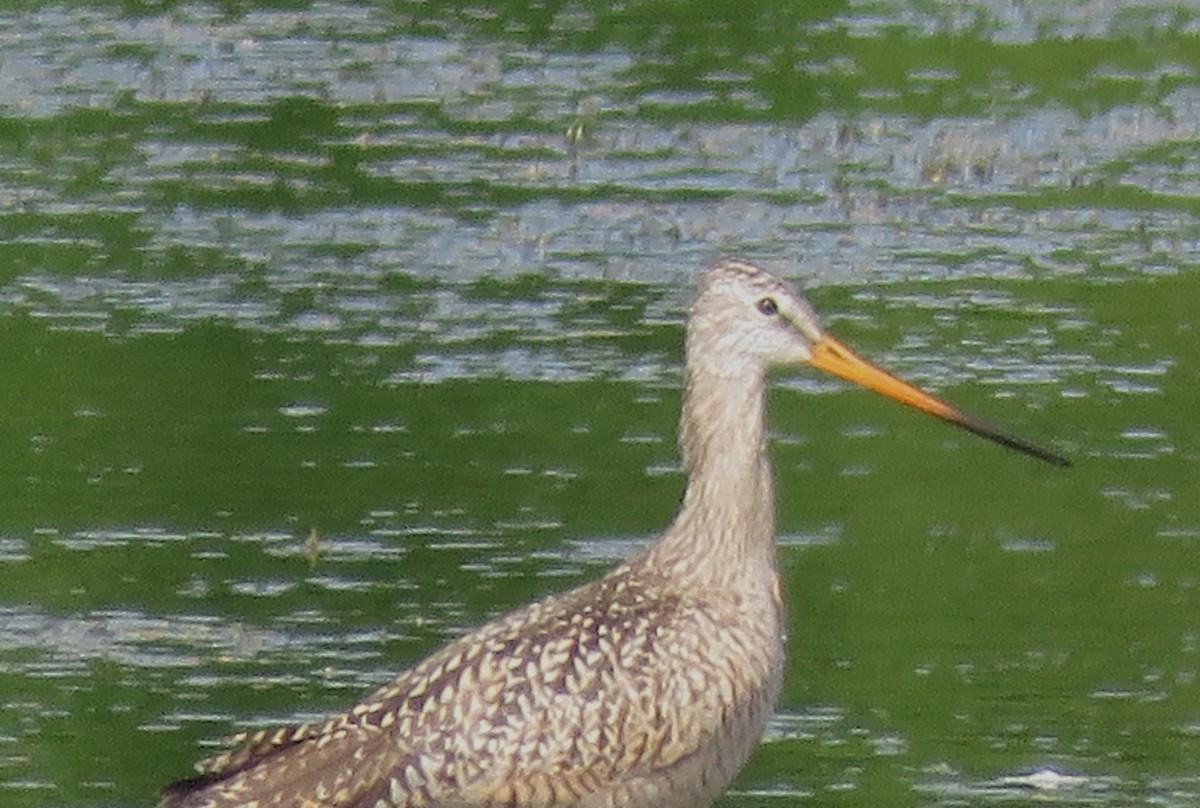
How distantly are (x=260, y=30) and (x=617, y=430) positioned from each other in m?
6.72

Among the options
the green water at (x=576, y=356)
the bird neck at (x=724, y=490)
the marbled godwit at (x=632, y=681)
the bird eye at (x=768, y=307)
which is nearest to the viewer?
the marbled godwit at (x=632, y=681)

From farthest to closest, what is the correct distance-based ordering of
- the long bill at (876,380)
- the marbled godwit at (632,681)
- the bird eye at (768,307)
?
the long bill at (876,380) < the bird eye at (768,307) < the marbled godwit at (632,681)

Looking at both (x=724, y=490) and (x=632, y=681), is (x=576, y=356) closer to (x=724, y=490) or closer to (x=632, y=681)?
(x=724, y=490)

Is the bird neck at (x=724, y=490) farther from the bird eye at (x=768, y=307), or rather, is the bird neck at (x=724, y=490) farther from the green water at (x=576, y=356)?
the green water at (x=576, y=356)

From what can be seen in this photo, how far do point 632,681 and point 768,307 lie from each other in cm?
100

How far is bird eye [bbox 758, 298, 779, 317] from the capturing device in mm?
7594

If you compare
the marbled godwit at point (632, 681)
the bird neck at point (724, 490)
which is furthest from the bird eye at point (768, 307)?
the bird neck at point (724, 490)

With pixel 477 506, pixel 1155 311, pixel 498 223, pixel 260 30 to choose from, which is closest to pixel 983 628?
pixel 477 506

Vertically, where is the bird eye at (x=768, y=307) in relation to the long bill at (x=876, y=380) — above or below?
above

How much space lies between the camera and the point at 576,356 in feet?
36.8

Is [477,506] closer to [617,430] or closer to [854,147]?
[617,430]

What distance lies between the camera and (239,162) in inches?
551

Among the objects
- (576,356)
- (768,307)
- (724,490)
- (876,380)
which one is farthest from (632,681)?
(576,356)

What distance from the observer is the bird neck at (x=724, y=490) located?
24.5ft
